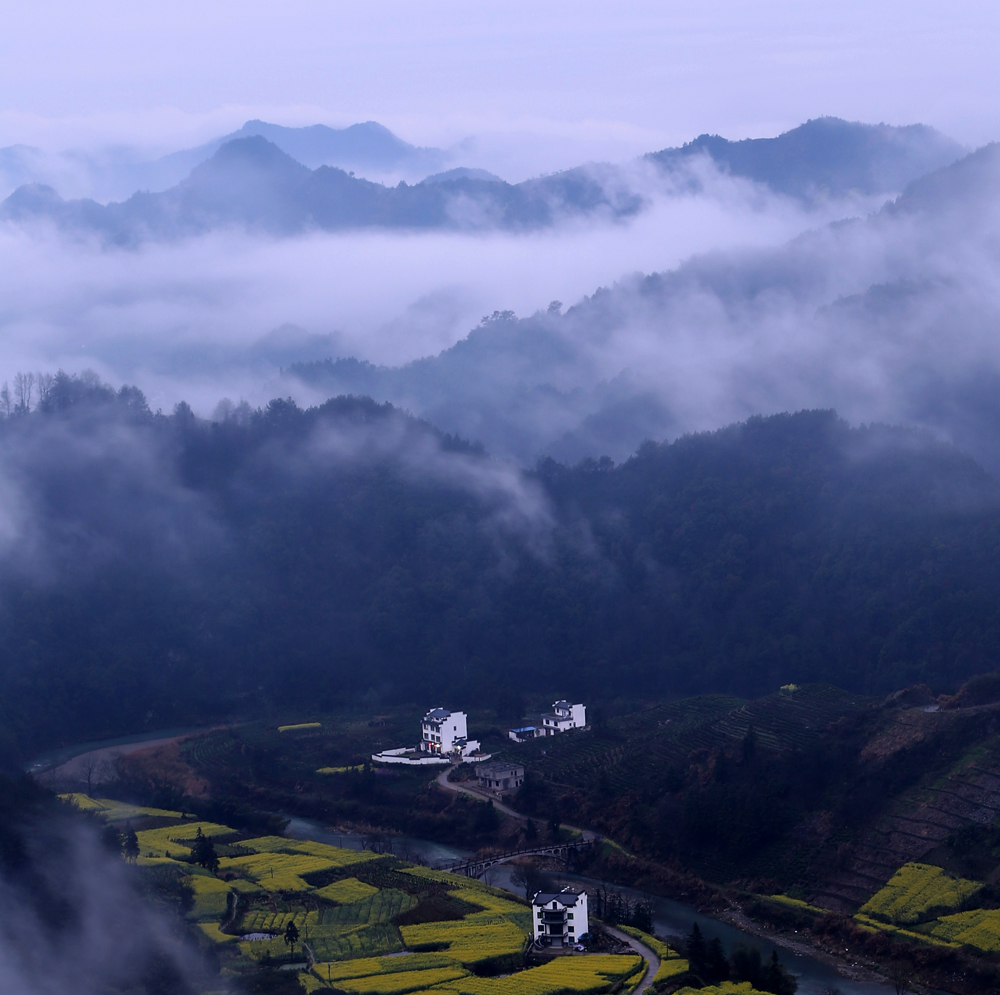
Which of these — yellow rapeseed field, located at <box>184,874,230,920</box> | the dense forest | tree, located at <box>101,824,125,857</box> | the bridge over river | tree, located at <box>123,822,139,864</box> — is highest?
the dense forest

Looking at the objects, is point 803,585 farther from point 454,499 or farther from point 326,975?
point 326,975

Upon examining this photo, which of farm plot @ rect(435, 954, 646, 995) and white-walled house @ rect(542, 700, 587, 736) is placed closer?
farm plot @ rect(435, 954, 646, 995)

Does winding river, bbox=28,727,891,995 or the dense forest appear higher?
the dense forest

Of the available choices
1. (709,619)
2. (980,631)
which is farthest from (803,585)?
(980,631)

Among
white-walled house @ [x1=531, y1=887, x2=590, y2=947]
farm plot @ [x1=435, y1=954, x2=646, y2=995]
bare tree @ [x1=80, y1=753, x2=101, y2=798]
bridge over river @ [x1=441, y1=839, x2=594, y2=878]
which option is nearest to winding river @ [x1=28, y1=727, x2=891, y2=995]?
bridge over river @ [x1=441, y1=839, x2=594, y2=878]

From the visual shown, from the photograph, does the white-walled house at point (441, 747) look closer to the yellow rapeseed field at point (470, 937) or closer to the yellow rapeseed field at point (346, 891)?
the yellow rapeseed field at point (346, 891)

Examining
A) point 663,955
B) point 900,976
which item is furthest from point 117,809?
point 900,976

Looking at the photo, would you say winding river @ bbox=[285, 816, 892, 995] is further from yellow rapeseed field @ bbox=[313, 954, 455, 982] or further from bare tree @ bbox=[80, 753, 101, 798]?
bare tree @ bbox=[80, 753, 101, 798]
